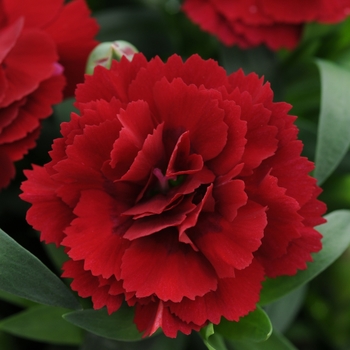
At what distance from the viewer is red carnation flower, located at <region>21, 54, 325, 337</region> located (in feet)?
1.30

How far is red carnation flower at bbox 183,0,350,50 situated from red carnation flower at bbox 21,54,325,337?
0.27 m

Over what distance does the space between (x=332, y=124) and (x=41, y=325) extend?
1.29 ft

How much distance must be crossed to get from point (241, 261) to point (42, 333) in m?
0.29

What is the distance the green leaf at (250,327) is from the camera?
1.49 ft

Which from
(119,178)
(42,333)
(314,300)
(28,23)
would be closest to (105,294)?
(119,178)

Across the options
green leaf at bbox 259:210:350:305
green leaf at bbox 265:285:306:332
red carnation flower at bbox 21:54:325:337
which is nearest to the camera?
red carnation flower at bbox 21:54:325:337

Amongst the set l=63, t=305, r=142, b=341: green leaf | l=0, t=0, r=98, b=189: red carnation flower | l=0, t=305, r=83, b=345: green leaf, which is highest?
l=0, t=0, r=98, b=189: red carnation flower

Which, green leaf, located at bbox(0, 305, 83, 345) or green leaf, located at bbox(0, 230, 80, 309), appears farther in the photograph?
green leaf, located at bbox(0, 305, 83, 345)

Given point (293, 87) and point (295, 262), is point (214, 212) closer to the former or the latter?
point (295, 262)

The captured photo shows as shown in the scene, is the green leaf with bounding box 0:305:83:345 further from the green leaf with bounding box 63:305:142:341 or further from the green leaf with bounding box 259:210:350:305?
the green leaf with bounding box 259:210:350:305

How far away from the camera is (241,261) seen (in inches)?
15.5

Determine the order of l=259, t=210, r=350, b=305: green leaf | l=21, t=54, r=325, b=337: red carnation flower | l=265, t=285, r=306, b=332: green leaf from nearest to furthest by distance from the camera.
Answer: l=21, t=54, r=325, b=337: red carnation flower, l=259, t=210, r=350, b=305: green leaf, l=265, t=285, r=306, b=332: green leaf

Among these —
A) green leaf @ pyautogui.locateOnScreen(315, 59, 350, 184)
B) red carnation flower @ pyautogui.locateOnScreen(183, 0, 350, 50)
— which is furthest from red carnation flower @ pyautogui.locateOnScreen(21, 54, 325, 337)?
red carnation flower @ pyautogui.locateOnScreen(183, 0, 350, 50)

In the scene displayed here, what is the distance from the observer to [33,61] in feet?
1.75
